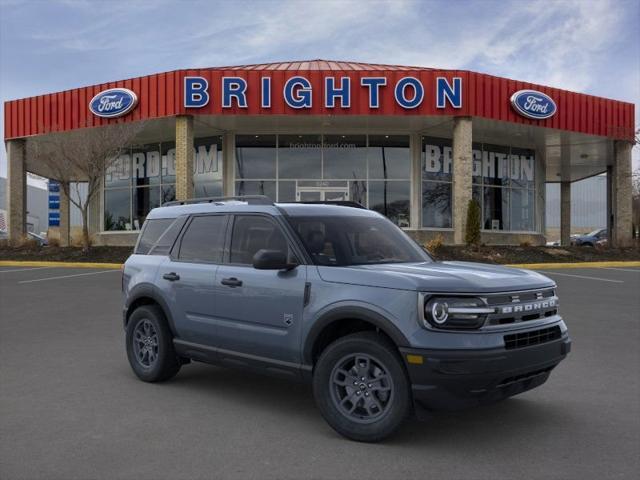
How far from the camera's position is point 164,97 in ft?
73.2

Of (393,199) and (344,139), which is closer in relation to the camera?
(344,139)

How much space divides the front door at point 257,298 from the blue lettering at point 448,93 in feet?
58.0

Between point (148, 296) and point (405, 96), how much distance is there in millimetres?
17288

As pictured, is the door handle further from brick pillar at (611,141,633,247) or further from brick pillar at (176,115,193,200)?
brick pillar at (611,141,633,247)

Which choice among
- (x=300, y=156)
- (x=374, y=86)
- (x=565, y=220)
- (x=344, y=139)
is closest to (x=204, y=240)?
(x=374, y=86)

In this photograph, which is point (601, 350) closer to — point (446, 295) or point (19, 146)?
point (446, 295)

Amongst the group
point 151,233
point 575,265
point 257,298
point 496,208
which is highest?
point 496,208

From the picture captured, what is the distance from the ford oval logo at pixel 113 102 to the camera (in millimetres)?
22938

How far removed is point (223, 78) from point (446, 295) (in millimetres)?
19211

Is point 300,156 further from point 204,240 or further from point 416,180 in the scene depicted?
point 204,240

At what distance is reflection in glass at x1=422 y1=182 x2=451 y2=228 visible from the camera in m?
25.8

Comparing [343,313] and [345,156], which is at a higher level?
[345,156]

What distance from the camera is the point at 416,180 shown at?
25609mm

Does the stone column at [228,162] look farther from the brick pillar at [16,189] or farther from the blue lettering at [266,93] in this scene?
the brick pillar at [16,189]
